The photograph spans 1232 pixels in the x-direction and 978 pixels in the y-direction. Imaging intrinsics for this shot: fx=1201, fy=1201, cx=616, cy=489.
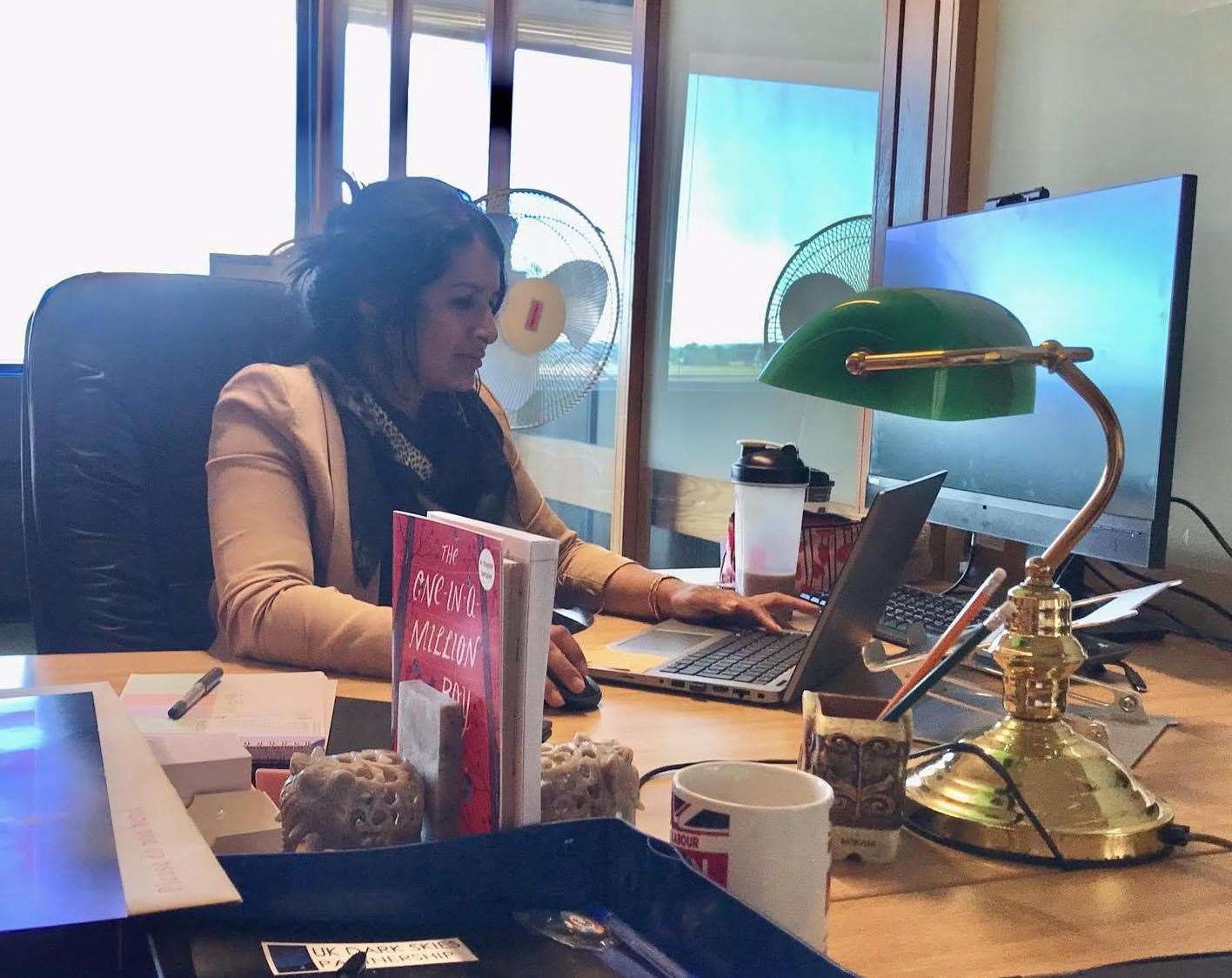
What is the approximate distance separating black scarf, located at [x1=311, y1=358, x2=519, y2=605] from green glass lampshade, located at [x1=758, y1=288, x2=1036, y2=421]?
2.66 ft

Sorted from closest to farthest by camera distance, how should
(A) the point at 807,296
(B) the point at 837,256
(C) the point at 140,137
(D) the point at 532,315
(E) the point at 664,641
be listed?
(E) the point at 664,641
(B) the point at 837,256
(A) the point at 807,296
(D) the point at 532,315
(C) the point at 140,137

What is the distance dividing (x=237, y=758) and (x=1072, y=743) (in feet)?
1.82

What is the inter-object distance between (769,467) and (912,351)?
0.73 metres

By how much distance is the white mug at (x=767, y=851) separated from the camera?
58 cm

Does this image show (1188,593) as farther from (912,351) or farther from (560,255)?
(560,255)

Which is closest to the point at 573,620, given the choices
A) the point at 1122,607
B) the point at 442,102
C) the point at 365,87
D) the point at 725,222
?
the point at 1122,607

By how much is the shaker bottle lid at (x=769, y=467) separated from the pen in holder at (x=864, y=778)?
2.54 feet

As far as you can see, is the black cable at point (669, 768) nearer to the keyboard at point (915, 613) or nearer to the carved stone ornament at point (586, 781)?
the carved stone ornament at point (586, 781)

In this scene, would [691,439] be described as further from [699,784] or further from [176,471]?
[699,784]

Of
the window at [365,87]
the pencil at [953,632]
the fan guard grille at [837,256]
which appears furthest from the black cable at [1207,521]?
the window at [365,87]

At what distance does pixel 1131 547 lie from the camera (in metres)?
1.34

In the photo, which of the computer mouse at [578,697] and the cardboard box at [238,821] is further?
the computer mouse at [578,697]

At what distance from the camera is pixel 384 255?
1819 millimetres

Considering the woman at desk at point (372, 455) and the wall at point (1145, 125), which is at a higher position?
the wall at point (1145, 125)
